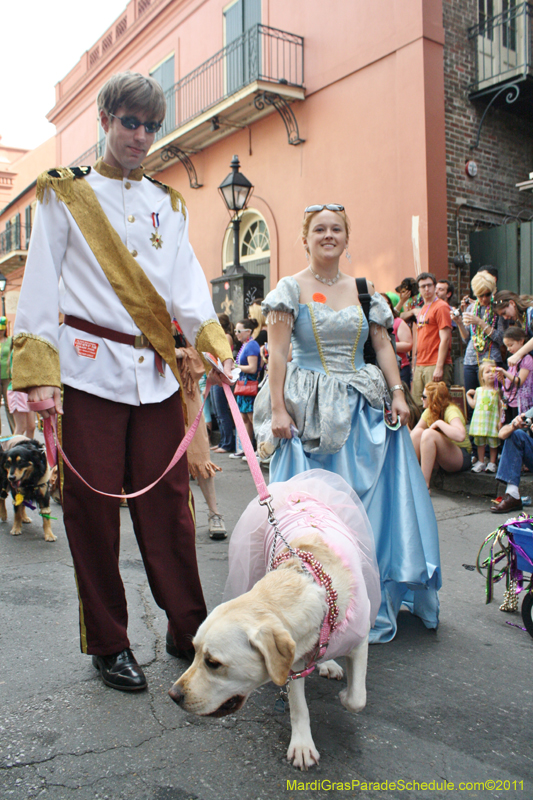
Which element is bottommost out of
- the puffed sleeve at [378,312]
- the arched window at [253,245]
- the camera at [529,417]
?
the camera at [529,417]

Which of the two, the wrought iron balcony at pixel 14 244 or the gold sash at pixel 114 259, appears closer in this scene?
the gold sash at pixel 114 259

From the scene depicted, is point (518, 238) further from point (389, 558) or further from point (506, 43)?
A: point (389, 558)

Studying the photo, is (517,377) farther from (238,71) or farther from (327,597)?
(238,71)

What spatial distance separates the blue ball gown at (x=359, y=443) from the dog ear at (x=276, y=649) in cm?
129

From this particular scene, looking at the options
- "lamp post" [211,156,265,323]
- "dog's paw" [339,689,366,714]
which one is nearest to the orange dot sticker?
"dog's paw" [339,689,366,714]

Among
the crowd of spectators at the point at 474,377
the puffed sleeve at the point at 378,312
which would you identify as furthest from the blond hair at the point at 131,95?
the crowd of spectators at the point at 474,377

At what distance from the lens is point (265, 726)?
7.33 feet

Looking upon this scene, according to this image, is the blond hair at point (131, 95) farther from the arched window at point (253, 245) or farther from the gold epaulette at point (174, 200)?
the arched window at point (253, 245)

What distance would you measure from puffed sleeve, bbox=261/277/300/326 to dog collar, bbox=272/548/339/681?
1.32m

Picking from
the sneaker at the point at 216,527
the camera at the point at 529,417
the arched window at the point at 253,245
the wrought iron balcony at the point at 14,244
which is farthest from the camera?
the wrought iron balcony at the point at 14,244

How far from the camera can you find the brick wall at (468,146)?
9.67m

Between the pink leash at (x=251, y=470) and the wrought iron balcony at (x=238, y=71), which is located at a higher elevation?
the wrought iron balcony at (x=238, y=71)

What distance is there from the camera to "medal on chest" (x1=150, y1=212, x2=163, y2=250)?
2596 millimetres

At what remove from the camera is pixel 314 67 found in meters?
11.5
